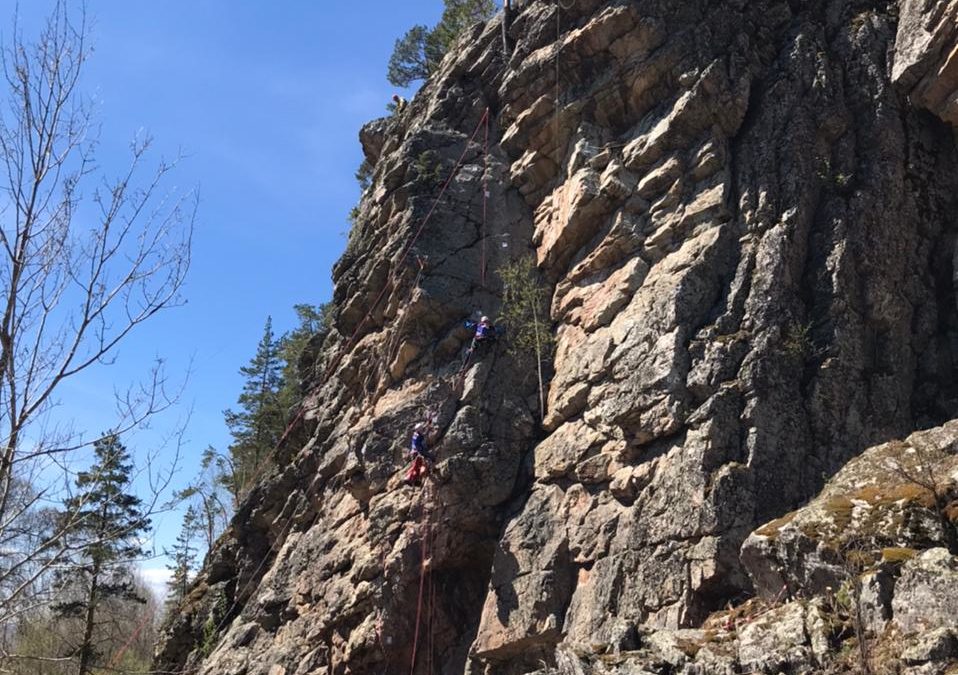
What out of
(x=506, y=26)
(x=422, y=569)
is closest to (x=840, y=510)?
(x=422, y=569)

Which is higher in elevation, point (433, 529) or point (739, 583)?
point (433, 529)

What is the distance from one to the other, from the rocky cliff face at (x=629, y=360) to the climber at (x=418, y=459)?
296mm

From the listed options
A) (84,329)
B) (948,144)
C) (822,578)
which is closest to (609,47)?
(948,144)

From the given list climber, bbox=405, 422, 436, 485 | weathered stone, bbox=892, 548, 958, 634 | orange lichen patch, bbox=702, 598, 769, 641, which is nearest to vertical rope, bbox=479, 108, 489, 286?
climber, bbox=405, 422, 436, 485

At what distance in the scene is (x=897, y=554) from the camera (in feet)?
29.6

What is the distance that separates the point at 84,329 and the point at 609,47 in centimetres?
A: 1654

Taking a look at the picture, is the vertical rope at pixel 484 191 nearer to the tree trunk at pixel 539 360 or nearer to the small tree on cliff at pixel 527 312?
the small tree on cliff at pixel 527 312

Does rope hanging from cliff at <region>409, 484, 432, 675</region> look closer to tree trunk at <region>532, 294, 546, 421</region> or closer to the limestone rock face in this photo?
tree trunk at <region>532, 294, 546, 421</region>

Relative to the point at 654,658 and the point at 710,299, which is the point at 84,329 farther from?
the point at 710,299

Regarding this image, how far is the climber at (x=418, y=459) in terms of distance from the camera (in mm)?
17266

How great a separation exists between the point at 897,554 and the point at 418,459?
1004 centimetres

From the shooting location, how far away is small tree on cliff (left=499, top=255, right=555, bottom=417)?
1875cm

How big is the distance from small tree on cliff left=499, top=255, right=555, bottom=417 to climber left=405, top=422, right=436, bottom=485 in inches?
101

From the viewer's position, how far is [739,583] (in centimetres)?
1251
